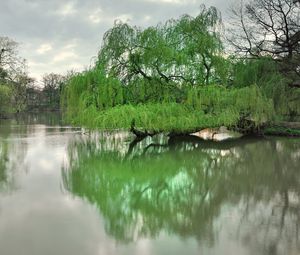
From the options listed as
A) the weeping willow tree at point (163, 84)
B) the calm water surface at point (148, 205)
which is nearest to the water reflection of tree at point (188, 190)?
the calm water surface at point (148, 205)

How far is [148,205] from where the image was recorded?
17.8 feet

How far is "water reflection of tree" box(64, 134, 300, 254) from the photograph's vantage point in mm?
4449

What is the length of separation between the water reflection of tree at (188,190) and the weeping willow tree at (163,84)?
1950mm

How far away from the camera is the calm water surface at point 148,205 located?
3906mm

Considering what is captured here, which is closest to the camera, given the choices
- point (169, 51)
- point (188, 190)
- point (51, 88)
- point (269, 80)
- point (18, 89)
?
point (188, 190)

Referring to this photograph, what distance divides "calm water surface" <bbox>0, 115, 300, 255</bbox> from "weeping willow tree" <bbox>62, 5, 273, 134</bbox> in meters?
2.88

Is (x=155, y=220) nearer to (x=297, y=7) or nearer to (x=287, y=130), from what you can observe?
(x=287, y=130)

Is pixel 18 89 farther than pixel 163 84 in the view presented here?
Yes

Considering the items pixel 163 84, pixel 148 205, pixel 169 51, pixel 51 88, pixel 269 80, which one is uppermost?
pixel 51 88

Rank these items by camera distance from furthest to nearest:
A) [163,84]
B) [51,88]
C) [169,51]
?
[51,88]
[163,84]
[169,51]

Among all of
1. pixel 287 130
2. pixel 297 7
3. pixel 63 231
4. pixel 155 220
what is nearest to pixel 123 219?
pixel 155 220

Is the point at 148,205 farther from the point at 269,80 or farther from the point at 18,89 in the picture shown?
the point at 18,89

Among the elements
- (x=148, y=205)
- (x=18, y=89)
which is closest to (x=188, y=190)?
(x=148, y=205)

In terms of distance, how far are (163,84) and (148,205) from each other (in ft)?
30.7
